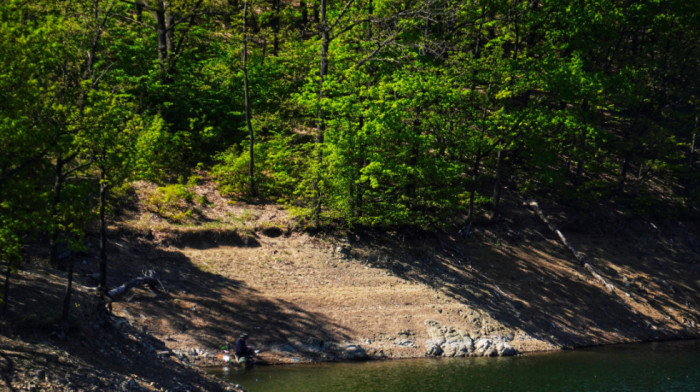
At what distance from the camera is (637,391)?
22000 millimetres

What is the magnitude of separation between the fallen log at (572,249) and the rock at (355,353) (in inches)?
634

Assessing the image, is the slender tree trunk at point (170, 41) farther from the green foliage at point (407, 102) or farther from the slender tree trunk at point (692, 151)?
the slender tree trunk at point (692, 151)

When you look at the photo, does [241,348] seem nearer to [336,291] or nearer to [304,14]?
[336,291]

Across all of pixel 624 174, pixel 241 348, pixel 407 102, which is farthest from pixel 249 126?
pixel 624 174

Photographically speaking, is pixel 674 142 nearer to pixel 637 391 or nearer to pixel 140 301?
pixel 637 391

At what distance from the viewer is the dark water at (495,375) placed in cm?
2098

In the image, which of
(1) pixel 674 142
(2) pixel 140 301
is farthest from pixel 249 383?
(1) pixel 674 142

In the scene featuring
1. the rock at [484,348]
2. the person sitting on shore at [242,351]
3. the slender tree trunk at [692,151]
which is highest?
the slender tree trunk at [692,151]

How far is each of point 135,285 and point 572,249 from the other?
81.0 ft

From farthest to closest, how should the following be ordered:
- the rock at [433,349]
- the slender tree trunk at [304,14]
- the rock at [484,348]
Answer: the slender tree trunk at [304,14] < the rock at [484,348] < the rock at [433,349]

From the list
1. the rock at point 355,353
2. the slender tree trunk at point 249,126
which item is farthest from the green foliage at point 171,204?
the rock at point 355,353

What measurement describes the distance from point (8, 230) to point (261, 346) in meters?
12.7

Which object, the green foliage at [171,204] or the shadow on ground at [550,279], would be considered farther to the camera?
the shadow on ground at [550,279]

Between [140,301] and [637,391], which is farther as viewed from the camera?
[140,301]
